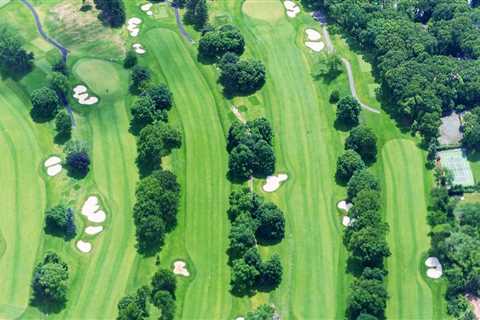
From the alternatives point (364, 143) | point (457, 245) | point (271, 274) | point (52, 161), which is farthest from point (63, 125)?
point (457, 245)

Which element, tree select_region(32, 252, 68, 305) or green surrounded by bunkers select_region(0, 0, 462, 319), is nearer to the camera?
tree select_region(32, 252, 68, 305)

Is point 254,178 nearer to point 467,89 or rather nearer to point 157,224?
point 157,224

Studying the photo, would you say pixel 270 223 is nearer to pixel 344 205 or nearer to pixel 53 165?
pixel 344 205

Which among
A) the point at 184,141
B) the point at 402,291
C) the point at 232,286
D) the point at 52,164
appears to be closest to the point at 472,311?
the point at 402,291

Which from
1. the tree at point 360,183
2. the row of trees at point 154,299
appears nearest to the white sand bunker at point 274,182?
the tree at point 360,183

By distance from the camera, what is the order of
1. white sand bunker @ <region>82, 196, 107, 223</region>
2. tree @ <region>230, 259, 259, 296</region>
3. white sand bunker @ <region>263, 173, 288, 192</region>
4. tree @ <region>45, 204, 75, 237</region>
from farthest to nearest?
white sand bunker @ <region>263, 173, 288, 192</region>
white sand bunker @ <region>82, 196, 107, 223</region>
tree @ <region>45, 204, 75, 237</region>
tree @ <region>230, 259, 259, 296</region>

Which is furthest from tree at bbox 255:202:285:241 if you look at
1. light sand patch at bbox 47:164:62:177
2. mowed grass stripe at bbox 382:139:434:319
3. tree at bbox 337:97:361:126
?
light sand patch at bbox 47:164:62:177

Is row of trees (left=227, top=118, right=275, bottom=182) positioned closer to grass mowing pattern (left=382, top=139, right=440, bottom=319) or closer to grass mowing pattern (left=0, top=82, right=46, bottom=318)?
grass mowing pattern (left=382, top=139, right=440, bottom=319)
